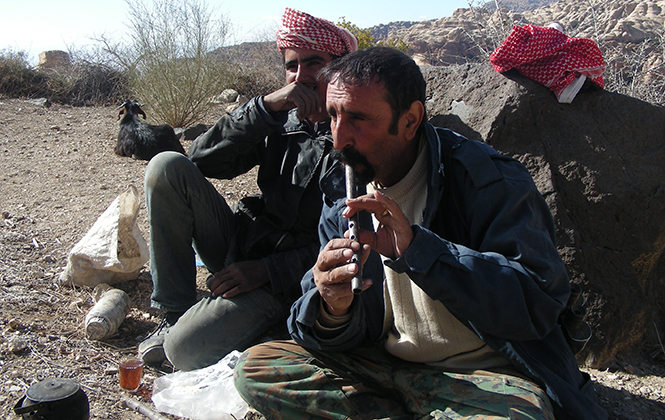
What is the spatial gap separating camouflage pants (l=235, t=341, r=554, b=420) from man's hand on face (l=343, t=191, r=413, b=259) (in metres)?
0.48

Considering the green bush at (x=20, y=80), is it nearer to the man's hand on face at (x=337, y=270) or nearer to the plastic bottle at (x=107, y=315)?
the plastic bottle at (x=107, y=315)

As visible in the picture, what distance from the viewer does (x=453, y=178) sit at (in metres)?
1.75

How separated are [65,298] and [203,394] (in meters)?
1.38

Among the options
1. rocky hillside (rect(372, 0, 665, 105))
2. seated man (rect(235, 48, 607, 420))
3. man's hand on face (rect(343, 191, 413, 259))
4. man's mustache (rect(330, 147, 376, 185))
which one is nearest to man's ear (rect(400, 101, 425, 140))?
seated man (rect(235, 48, 607, 420))

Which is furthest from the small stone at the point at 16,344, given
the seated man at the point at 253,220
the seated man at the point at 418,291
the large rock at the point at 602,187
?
the large rock at the point at 602,187

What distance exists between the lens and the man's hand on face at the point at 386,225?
58.6 inches

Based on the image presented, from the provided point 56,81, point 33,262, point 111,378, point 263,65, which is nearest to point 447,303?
point 111,378

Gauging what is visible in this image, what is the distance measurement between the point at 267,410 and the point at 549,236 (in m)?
1.10

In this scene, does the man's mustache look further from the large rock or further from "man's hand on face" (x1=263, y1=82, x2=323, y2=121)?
the large rock

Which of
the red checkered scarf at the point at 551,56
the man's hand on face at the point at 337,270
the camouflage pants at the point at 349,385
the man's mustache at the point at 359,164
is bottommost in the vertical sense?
the camouflage pants at the point at 349,385

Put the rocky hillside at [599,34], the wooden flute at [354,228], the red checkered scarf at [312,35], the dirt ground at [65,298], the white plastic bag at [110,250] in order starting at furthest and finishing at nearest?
the rocky hillside at [599,34] → the white plastic bag at [110,250] → the red checkered scarf at [312,35] → the dirt ground at [65,298] → the wooden flute at [354,228]

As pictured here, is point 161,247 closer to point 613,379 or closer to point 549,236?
point 549,236

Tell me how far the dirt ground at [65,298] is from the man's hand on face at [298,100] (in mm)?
1367

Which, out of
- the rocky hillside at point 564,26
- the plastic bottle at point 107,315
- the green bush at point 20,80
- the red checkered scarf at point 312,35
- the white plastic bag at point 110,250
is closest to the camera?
the red checkered scarf at point 312,35
